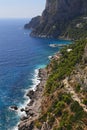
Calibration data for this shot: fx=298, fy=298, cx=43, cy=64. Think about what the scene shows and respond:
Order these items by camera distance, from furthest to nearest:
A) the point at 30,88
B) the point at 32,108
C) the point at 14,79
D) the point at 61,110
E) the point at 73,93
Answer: the point at 14,79 → the point at 30,88 → the point at 32,108 → the point at 73,93 → the point at 61,110

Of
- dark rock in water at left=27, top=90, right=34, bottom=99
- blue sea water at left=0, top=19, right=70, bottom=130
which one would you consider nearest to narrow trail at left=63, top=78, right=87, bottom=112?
dark rock in water at left=27, top=90, right=34, bottom=99

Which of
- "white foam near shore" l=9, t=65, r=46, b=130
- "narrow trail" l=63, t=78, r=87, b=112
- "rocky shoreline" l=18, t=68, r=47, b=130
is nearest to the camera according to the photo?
"narrow trail" l=63, t=78, r=87, b=112

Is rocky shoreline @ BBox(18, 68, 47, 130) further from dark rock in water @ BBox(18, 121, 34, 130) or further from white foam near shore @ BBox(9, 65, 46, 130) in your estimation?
white foam near shore @ BBox(9, 65, 46, 130)

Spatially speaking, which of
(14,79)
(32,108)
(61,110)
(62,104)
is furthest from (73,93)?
(14,79)

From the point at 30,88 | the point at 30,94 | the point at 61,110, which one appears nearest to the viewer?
the point at 61,110

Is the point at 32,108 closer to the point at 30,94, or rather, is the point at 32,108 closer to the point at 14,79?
the point at 30,94

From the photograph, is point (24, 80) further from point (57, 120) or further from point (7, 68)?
point (57, 120)

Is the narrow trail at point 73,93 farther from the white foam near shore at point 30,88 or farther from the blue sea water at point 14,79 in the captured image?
the blue sea water at point 14,79

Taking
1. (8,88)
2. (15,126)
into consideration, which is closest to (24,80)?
(8,88)

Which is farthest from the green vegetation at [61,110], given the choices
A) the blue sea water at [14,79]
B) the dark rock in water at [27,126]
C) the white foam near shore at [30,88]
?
the blue sea water at [14,79]
